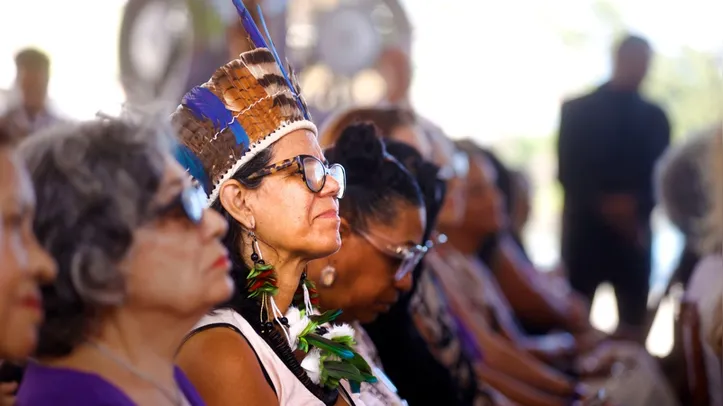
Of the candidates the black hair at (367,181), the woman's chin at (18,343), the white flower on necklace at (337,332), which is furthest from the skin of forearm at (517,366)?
the woman's chin at (18,343)

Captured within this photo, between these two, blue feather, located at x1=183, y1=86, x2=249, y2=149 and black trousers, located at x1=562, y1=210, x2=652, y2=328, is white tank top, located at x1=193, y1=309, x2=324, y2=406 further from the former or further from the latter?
black trousers, located at x1=562, y1=210, x2=652, y2=328

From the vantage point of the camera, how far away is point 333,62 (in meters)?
8.53

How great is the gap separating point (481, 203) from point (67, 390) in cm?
356

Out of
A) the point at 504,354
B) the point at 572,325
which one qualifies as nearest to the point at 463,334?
the point at 504,354

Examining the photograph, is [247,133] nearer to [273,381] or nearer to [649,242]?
[273,381]

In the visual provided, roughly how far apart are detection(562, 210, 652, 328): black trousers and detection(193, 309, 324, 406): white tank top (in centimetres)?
565

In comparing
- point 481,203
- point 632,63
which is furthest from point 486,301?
point 632,63

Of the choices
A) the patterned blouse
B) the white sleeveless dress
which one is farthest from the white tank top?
the patterned blouse

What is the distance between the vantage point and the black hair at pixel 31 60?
5.81 meters

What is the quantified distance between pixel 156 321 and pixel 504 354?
3.13 m

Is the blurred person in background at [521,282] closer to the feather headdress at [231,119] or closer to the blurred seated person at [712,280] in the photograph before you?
the blurred seated person at [712,280]

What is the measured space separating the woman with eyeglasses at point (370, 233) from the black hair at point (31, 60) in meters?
3.17

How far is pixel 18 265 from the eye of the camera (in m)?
1.60

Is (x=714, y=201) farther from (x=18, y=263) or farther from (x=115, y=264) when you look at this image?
(x=18, y=263)
